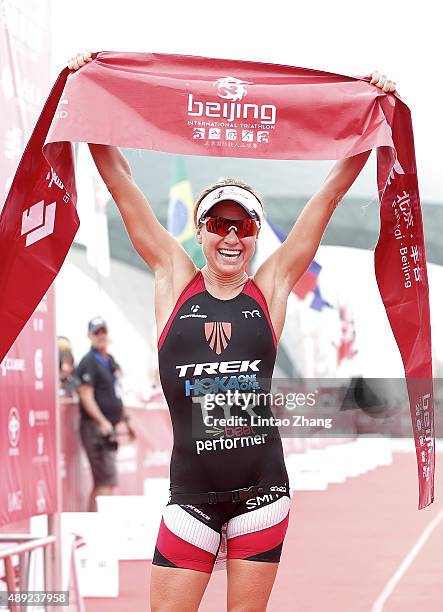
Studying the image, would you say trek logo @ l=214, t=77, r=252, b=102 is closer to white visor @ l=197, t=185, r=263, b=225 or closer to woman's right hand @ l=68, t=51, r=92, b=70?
white visor @ l=197, t=185, r=263, b=225

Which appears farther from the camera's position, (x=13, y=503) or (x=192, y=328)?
(x=13, y=503)

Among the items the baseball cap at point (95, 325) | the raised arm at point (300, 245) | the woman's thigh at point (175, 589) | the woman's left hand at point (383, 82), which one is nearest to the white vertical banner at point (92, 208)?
the baseball cap at point (95, 325)

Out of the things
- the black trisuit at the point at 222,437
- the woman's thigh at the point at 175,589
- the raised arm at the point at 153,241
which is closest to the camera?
the woman's thigh at the point at 175,589

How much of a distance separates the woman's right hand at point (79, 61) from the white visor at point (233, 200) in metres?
0.75

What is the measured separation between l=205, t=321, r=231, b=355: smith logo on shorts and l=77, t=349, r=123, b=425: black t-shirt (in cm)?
717

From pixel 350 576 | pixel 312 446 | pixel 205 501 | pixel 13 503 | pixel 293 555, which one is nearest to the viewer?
pixel 205 501

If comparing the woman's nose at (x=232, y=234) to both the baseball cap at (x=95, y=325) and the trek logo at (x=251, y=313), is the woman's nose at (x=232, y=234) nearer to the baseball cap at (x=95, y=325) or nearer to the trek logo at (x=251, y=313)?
the trek logo at (x=251, y=313)

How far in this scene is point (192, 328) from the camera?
4059 mm

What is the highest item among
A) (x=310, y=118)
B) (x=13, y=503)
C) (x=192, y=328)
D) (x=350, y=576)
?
(x=310, y=118)

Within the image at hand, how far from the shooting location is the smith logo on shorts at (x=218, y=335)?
13.3 feet

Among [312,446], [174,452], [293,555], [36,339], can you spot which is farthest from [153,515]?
[312,446]

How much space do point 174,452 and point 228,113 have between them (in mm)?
1335

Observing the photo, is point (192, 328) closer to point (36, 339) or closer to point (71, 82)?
point (71, 82)

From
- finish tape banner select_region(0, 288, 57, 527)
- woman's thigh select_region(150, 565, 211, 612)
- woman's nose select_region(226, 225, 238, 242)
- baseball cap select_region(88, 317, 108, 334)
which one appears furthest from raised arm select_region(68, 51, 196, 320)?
baseball cap select_region(88, 317, 108, 334)
